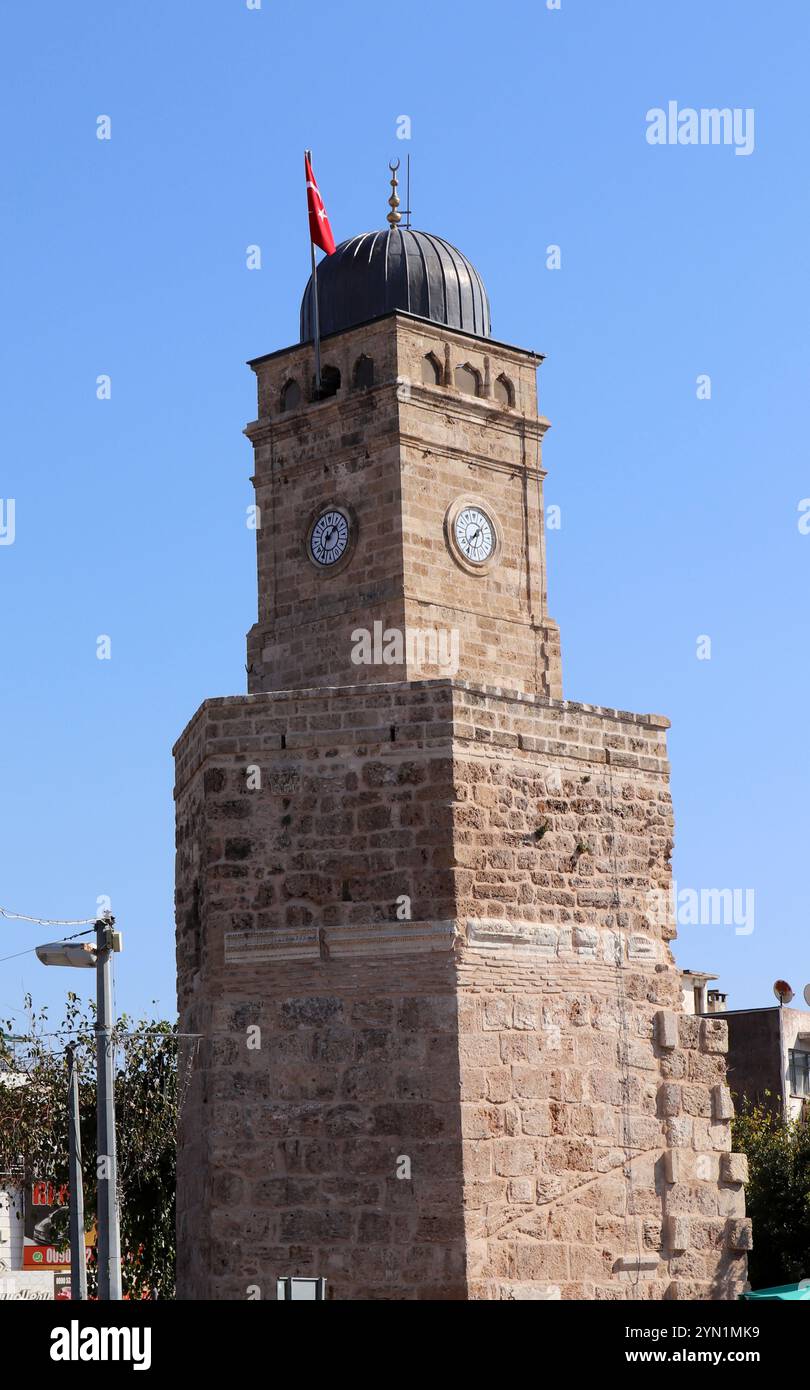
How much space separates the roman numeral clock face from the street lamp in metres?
13.3

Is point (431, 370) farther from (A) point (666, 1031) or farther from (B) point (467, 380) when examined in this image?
(A) point (666, 1031)

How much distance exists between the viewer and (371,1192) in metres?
11.7

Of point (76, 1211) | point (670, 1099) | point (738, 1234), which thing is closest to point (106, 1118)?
point (76, 1211)

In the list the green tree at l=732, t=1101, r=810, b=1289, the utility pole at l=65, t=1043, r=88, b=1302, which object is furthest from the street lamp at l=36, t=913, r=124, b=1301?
the green tree at l=732, t=1101, r=810, b=1289

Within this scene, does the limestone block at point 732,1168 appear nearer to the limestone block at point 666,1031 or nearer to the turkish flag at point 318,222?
the limestone block at point 666,1031

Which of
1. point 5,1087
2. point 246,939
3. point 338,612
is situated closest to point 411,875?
point 246,939

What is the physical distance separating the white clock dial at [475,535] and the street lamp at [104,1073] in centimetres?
1405

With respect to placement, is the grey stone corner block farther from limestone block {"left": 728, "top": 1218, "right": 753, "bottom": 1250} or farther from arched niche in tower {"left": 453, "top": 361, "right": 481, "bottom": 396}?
arched niche in tower {"left": 453, "top": 361, "right": 481, "bottom": 396}

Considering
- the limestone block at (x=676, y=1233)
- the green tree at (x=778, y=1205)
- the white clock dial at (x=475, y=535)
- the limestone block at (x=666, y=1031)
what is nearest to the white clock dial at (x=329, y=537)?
the white clock dial at (x=475, y=535)

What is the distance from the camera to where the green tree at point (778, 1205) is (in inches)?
981

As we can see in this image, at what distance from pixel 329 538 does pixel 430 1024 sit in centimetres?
1481

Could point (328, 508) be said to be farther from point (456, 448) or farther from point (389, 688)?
point (389, 688)
